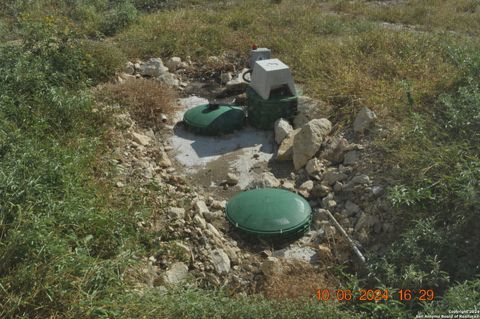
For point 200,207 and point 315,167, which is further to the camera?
point 315,167

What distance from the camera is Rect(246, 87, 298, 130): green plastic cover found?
5441mm

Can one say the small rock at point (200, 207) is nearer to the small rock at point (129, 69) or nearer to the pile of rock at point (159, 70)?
the pile of rock at point (159, 70)

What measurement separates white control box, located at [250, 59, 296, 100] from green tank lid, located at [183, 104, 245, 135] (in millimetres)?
437

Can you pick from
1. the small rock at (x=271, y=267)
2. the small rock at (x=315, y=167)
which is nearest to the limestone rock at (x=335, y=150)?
the small rock at (x=315, y=167)

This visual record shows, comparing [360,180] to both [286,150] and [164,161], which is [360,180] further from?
[164,161]

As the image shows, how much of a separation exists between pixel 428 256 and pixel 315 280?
794mm

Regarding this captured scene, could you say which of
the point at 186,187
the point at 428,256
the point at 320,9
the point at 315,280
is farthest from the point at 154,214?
the point at 320,9

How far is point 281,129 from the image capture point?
208 inches

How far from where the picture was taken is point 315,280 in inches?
130

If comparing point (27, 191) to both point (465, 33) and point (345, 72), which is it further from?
point (465, 33)

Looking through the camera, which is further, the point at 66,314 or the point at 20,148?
the point at 20,148
